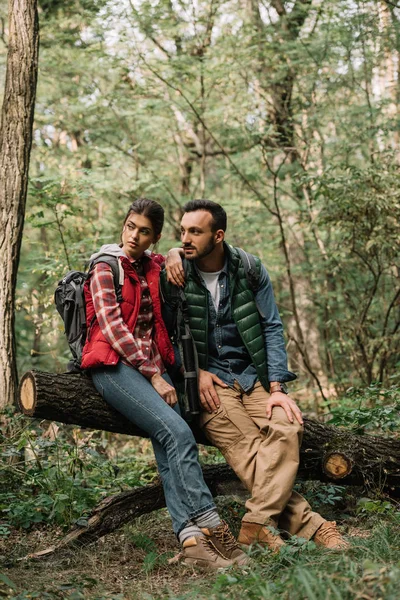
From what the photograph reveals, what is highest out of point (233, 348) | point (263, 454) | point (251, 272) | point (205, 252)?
point (205, 252)

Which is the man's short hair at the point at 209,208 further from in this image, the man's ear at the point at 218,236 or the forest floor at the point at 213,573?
the forest floor at the point at 213,573

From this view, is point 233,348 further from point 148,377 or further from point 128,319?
point 128,319

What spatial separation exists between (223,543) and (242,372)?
1207mm

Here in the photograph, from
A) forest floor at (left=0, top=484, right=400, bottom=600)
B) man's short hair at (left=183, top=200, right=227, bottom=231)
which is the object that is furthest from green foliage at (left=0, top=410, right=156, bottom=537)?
man's short hair at (left=183, top=200, right=227, bottom=231)

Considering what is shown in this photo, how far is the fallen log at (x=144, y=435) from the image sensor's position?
4.06 m

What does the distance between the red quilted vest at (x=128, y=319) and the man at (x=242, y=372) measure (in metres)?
0.16

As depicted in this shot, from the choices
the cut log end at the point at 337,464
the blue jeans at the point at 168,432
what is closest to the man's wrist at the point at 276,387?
the cut log end at the point at 337,464

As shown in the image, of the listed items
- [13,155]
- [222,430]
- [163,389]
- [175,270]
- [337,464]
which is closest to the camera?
[163,389]

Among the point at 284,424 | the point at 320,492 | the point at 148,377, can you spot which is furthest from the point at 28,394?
the point at 320,492

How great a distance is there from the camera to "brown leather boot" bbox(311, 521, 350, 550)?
3852 mm

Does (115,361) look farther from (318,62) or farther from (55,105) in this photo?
(55,105)

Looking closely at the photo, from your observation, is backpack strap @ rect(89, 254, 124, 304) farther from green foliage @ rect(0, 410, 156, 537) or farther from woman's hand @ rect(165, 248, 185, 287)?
green foliage @ rect(0, 410, 156, 537)

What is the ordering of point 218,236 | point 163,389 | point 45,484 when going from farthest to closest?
point 45,484
point 218,236
point 163,389

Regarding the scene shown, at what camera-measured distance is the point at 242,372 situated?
4.58 m
